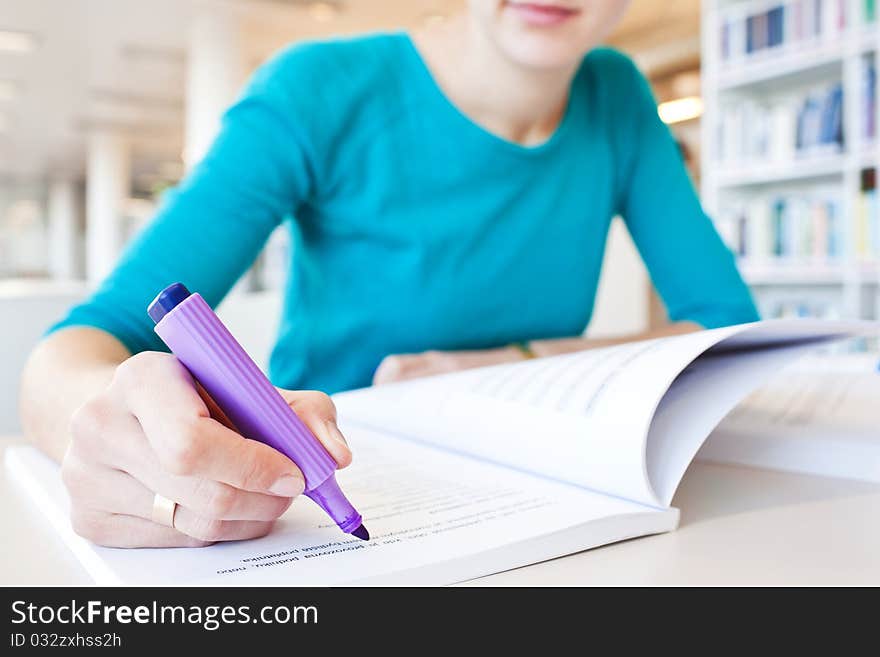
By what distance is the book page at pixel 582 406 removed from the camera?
1.17 feet

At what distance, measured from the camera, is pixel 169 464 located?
0.80 ft

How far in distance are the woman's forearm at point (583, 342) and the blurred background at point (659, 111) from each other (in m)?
0.31

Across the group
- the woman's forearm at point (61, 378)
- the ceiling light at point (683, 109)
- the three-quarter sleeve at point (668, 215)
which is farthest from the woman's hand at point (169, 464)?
the ceiling light at point (683, 109)

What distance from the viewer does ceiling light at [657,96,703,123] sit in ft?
17.4

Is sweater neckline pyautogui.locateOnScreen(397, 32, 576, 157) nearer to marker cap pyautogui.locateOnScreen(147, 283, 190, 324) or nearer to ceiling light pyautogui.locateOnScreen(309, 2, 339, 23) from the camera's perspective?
marker cap pyautogui.locateOnScreen(147, 283, 190, 324)

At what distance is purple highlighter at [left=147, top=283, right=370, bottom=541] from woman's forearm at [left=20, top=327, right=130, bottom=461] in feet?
0.48

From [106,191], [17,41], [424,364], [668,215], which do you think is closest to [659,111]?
[668,215]

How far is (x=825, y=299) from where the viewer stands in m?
2.65

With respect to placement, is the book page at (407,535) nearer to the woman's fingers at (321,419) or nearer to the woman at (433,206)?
the woman's fingers at (321,419)

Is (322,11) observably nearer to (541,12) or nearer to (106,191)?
(541,12)

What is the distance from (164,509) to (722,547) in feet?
0.69

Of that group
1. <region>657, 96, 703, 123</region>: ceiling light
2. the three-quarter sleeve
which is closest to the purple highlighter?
the three-quarter sleeve
